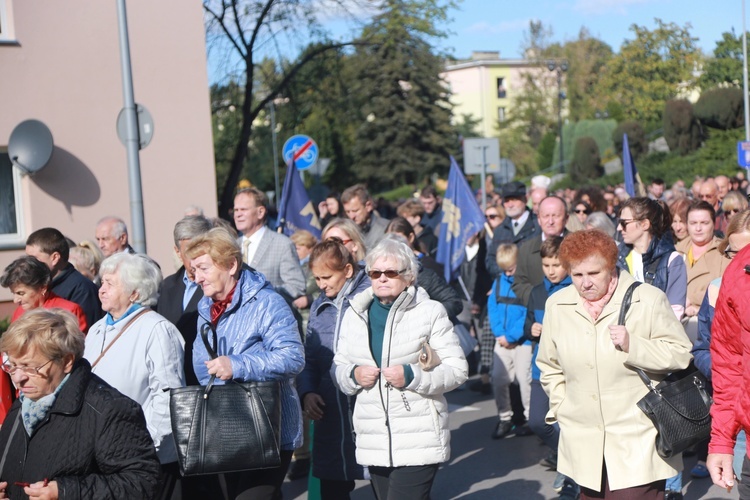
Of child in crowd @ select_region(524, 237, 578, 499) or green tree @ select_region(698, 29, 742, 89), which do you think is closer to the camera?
child in crowd @ select_region(524, 237, 578, 499)

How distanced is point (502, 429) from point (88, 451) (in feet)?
19.1

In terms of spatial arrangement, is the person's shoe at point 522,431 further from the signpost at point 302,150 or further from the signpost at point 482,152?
the signpost at point 302,150

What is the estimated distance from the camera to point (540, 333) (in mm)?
7012

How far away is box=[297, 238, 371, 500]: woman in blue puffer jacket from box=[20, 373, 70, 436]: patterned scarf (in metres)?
2.11

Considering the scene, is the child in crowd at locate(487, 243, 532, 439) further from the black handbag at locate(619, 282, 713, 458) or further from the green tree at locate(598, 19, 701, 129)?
the green tree at locate(598, 19, 701, 129)

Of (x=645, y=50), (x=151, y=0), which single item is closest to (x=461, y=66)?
(x=645, y=50)

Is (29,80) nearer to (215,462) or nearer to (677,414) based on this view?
(215,462)

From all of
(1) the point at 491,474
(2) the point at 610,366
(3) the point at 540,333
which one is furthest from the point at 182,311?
(1) the point at 491,474

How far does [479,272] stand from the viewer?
39.6 feet

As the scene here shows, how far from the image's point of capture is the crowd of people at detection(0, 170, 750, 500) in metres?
3.80

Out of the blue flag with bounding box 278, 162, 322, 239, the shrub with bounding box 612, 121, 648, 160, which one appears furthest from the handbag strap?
the shrub with bounding box 612, 121, 648, 160

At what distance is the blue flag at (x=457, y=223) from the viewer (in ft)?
38.4

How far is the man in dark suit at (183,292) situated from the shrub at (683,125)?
4082 centimetres

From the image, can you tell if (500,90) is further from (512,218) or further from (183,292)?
(183,292)
